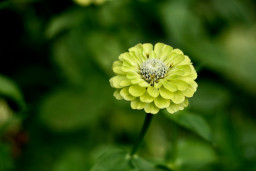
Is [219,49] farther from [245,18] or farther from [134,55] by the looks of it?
[134,55]

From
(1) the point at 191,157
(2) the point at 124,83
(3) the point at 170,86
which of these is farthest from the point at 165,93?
(1) the point at 191,157

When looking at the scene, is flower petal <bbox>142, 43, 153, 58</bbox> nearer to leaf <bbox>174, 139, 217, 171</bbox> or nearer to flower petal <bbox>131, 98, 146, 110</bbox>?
flower petal <bbox>131, 98, 146, 110</bbox>

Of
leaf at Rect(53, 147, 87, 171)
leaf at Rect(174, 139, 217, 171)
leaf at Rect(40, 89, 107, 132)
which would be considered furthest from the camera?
leaf at Rect(40, 89, 107, 132)

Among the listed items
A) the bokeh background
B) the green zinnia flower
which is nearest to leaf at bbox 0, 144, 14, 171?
the bokeh background

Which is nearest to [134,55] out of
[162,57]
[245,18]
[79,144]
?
[162,57]

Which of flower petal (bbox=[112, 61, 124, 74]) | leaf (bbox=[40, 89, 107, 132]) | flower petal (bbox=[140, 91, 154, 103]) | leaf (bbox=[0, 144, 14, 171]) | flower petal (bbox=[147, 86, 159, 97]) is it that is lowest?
leaf (bbox=[0, 144, 14, 171])

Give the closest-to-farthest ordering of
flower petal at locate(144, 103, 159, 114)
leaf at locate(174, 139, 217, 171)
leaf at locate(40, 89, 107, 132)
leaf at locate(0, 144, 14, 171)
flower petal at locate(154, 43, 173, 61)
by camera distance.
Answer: flower petal at locate(144, 103, 159, 114), flower petal at locate(154, 43, 173, 61), leaf at locate(0, 144, 14, 171), leaf at locate(174, 139, 217, 171), leaf at locate(40, 89, 107, 132)

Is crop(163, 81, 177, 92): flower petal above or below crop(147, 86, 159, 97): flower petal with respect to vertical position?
above
